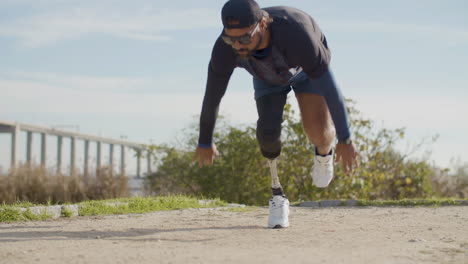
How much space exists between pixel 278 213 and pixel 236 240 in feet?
3.27

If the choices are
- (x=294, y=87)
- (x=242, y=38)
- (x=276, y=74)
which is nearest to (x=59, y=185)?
(x=294, y=87)

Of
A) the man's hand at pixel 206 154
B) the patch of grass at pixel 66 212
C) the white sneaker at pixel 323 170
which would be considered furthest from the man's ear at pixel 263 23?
the patch of grass at pixel 66 212

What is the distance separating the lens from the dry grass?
1275cm

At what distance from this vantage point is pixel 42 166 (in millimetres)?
13359

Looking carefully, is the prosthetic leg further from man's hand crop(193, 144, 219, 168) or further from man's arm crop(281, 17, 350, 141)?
man's arm crop(281, 17, 350, 141)

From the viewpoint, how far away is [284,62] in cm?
464

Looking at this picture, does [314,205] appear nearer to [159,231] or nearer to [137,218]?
[137,218]

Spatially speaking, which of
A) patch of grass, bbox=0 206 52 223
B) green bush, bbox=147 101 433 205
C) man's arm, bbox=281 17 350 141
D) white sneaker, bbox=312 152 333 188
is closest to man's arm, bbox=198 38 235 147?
man's arm, bbox=281 17 350 141

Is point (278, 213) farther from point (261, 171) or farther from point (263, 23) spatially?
point (261, 171)

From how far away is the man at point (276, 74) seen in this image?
4.32 metres

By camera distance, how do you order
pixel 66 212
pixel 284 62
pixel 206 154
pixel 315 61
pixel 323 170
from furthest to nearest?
pixel 66 212, pixel 323 170, pixel 206 154, pixel 284 62, pixel 315 61

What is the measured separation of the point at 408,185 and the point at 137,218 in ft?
30.8

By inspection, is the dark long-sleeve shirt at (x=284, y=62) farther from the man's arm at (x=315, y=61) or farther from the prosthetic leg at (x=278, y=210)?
the prosthetic leg at (x=278, y=210)

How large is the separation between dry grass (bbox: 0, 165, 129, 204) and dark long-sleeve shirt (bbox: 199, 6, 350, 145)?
855 centimetres
